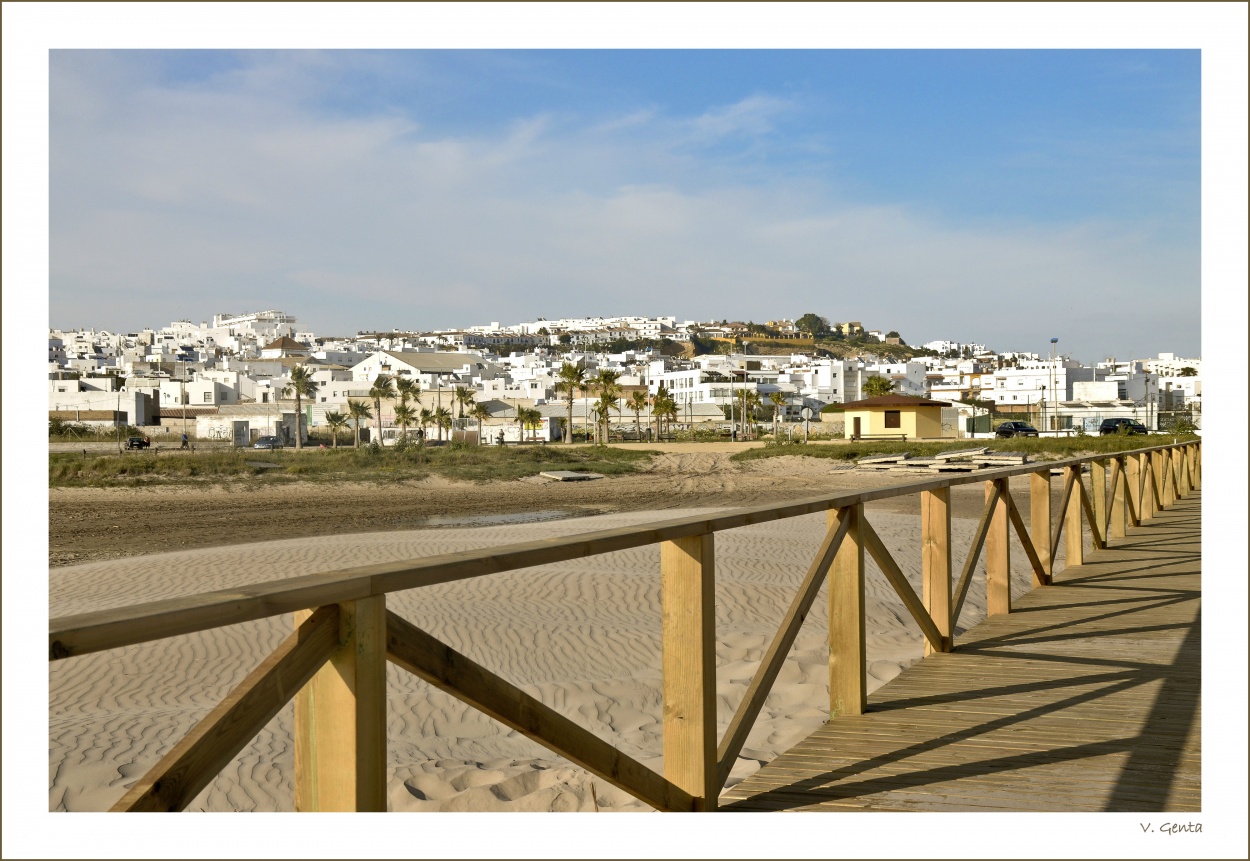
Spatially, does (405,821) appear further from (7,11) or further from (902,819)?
(7,11)

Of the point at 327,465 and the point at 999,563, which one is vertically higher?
the point at 999,563

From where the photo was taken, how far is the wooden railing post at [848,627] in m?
4.41

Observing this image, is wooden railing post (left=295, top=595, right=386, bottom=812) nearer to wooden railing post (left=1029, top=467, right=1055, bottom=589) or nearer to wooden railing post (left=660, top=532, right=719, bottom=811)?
wooden railing post (left=660, top=532, right=719, bottom=811)

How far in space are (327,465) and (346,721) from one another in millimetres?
44506

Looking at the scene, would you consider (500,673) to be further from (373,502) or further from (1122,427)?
(1122,427)

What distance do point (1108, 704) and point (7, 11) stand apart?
20.7 ft

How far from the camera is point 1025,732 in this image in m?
4.12

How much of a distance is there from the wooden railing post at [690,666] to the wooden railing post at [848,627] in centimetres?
131

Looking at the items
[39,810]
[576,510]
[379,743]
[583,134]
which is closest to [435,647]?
[379,743]

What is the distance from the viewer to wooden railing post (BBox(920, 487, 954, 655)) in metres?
5.52

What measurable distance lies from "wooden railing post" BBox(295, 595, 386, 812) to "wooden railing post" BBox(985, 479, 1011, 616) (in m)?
5.37

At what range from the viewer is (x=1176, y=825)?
3051mm

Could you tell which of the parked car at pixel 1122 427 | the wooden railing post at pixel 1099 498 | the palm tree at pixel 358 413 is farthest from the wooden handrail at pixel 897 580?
the palm tree at pixel 358 413

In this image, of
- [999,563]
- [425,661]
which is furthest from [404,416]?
[425,661]
